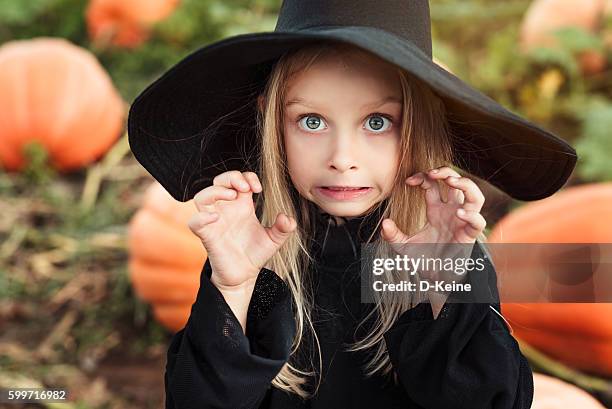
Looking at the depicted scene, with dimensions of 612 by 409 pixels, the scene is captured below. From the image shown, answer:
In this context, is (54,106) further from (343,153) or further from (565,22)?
(343,153)

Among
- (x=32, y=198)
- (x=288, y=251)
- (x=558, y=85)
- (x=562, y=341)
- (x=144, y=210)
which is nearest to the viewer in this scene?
(x=288, y=251)

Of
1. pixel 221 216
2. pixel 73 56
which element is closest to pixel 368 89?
pixel 221 216

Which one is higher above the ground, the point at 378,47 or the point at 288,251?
the point at 378,47

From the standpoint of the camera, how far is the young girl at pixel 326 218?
50.1 inches

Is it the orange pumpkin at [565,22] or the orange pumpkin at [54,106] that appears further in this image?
the orange pumpkin at [565,22]

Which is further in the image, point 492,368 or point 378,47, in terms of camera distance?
point 492,368

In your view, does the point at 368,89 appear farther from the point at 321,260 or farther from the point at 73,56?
the point at 73,56

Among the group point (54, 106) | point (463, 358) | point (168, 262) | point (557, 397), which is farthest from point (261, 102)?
point (54, 106)

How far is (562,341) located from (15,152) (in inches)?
82.8

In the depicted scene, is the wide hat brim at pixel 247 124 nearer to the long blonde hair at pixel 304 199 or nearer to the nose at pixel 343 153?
the long blonde hair at pixel 304 199

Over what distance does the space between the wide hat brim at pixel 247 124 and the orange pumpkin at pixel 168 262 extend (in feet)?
3.60

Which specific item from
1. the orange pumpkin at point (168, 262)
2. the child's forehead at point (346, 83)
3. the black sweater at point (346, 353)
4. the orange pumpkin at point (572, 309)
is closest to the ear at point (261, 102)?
the child's forehead at point (346, 83)

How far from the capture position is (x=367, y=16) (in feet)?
4.12

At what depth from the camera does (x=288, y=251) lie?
4.73ft
